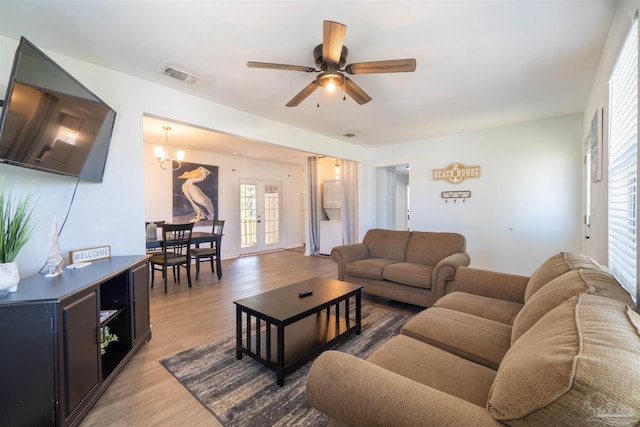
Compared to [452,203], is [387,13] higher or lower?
higher

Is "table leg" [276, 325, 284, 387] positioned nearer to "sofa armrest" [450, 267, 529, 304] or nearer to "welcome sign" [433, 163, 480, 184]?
"sofa armrest" [450, 267, 529, 304]

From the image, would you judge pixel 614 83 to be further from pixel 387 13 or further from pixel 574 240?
pixel 574 240

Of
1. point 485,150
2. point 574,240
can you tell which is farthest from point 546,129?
point 574,240

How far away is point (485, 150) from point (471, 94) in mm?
1817

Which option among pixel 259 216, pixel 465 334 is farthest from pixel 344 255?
pixel 259 216

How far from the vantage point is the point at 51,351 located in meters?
1.40

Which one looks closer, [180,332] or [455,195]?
[180,332]

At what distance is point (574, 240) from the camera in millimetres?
3910

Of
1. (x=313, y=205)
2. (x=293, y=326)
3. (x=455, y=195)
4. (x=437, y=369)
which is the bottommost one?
(x=293, y=326)

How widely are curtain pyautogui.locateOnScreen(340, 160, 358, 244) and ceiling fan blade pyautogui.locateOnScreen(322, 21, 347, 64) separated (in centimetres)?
436

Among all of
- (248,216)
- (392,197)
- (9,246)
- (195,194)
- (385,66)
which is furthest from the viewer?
(248,216)

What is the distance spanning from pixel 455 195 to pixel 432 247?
1.77m

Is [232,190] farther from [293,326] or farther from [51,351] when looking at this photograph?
[51,351]

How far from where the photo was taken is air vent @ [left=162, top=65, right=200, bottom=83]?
2.53m
